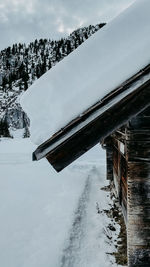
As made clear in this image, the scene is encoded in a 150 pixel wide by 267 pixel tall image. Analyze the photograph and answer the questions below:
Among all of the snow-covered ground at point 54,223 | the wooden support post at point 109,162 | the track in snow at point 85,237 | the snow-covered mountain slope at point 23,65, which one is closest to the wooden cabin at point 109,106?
the track in snow at point 85,237

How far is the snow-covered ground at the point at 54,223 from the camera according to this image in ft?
14.2

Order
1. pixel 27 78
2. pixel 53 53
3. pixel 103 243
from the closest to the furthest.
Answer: pixel 103 243 → pixel 27 78 → pixel 53 53

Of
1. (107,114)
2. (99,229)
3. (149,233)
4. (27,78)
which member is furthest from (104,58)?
(27,78)

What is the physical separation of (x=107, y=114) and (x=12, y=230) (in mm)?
5076

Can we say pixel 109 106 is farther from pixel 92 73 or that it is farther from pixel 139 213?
pixel 139 213

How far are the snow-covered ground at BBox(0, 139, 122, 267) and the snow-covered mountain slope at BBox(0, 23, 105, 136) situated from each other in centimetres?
6835

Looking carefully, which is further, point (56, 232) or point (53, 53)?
point (53, 53)

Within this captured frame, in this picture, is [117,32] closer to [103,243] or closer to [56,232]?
[103,243]

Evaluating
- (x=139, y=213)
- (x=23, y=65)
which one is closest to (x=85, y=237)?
(x=139, y=213)

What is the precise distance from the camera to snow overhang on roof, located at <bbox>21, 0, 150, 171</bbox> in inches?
70.1

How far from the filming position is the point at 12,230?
5.54 meters

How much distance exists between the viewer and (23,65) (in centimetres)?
10494

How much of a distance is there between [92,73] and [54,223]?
489 cm

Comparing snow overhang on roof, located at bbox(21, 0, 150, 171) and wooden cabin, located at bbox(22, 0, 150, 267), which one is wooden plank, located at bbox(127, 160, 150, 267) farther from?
snow overhang on roof, located at bbox(21, 0, 150, 171)
